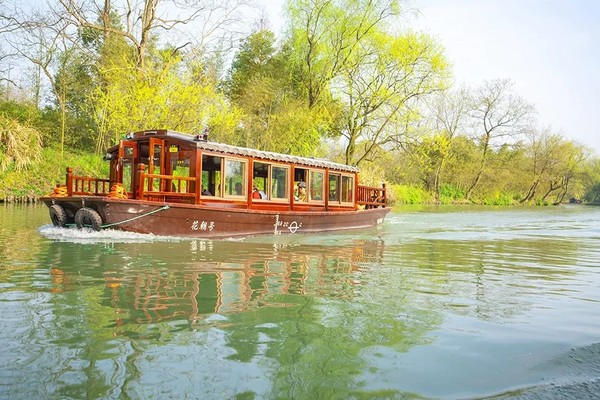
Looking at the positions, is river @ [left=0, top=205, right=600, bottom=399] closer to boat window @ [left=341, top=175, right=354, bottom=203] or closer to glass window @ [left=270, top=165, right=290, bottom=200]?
glass window @ [left=270, top=165, right=290, bottom=200]

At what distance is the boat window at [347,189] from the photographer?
48.9ft

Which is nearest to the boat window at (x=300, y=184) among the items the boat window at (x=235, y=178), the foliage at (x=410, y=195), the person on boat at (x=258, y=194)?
→ the person on boat at (x=258, y=194)

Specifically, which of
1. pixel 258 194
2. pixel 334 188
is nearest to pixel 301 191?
pixel 334 188

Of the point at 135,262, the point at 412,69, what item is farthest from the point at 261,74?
the point at 135,262

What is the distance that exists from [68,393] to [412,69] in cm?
2420

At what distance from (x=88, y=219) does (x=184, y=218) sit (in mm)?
1810

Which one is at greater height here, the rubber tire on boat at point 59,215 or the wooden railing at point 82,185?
the wooden railing at point 82,185

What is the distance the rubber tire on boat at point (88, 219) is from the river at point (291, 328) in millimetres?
1746

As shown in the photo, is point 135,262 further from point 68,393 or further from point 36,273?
point 68,393

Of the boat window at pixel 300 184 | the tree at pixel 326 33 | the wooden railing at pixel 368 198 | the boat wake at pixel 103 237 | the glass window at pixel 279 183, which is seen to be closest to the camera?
the boat wake at pixel 103 237

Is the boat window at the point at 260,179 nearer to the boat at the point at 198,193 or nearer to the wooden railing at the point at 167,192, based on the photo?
the boat at the point at 198,193

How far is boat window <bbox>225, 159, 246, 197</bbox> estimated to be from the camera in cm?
1131

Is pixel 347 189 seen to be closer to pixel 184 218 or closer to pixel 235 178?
pixel 235 178

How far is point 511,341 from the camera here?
364 cm
